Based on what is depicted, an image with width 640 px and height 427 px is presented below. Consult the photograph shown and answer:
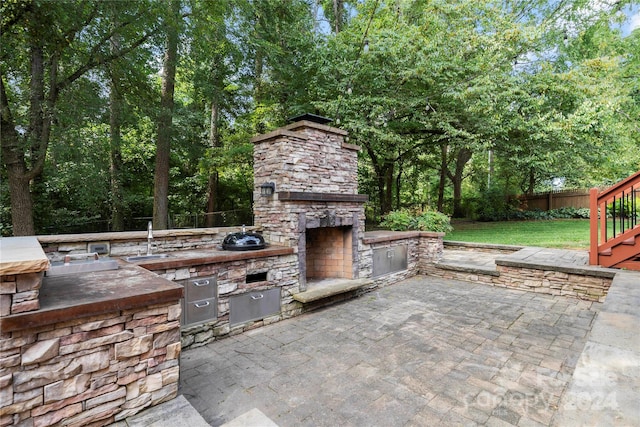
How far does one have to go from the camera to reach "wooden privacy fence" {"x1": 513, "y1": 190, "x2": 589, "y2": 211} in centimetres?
1303

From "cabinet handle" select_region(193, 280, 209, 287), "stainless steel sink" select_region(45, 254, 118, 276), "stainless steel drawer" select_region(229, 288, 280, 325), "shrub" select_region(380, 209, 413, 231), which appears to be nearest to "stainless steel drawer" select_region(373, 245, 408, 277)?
"shrub" select_region(380, 209, 413, 231)

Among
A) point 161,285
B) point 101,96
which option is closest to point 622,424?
point 161,285

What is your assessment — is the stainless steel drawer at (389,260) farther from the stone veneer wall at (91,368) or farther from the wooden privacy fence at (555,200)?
the wooden privacy fence at (555,200)

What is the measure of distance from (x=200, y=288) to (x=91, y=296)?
5.61ft

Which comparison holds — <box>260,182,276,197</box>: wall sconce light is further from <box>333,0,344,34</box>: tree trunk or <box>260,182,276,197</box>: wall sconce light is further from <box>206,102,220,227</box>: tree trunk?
<box>333,0,344,34</box>: tree trunk

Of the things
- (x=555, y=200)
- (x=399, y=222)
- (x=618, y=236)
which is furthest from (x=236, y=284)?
(x=555, y=200)

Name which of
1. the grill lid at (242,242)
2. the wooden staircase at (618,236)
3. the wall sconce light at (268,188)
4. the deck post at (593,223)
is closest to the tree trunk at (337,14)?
the wall sconce light at (268,188)

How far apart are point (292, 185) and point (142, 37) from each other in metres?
4.85

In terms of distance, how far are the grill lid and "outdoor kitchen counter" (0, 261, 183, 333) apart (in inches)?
61.7

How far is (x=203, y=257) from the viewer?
11.5 ft

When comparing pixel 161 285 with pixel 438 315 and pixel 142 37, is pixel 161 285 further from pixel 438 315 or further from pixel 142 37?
pixel 142 37

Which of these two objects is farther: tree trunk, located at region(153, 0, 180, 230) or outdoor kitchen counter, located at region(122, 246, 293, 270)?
tree trunk, located at region(153, 0, 180, 230)

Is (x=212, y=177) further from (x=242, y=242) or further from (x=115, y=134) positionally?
(x=242, y=242)

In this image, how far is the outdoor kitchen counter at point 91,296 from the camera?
1545 millimetres
